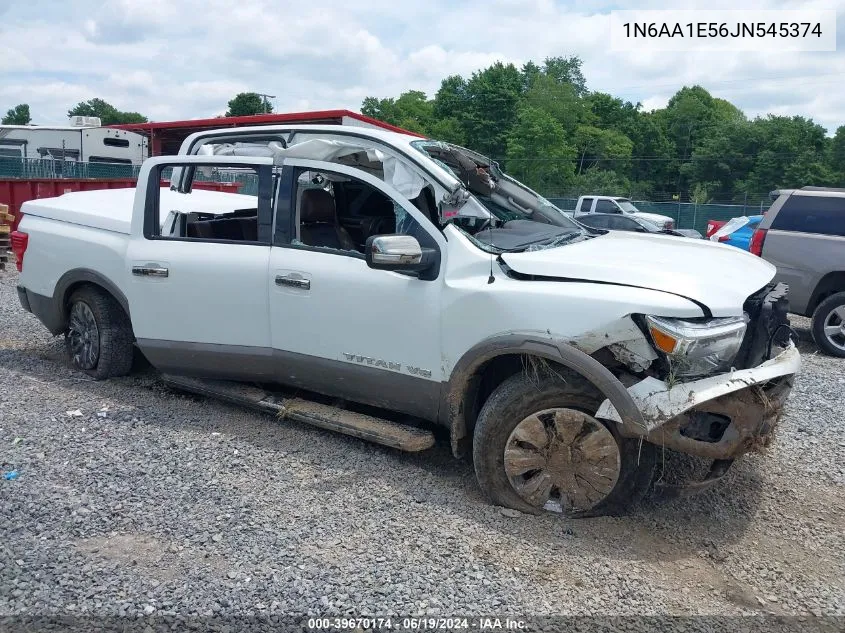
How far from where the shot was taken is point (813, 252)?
8.39m

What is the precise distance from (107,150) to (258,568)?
23.1 meters

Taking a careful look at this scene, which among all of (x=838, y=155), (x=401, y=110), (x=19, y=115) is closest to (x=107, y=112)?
(x=19, y=115)

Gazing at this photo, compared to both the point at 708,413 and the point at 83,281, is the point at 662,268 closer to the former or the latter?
the point at 708,413

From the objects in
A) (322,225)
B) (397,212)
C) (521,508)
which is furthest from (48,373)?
(521,508)

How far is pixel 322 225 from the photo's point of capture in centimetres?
497

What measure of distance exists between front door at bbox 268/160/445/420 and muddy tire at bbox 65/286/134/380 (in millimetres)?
1791

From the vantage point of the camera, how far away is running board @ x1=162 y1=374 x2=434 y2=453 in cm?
430

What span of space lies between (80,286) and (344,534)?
11.5 feet

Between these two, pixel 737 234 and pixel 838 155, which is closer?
pixel 737 234

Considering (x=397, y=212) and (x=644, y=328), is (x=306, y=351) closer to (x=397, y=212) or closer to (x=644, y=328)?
(x=397, y=212)

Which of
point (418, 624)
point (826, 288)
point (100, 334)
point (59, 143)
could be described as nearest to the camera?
point (418, 624)

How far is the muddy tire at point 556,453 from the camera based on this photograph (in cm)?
367

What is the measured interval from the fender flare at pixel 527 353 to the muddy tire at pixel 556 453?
0.48 feet

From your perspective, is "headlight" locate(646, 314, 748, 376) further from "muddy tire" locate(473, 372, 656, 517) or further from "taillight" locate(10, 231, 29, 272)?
"taillight" locate(10, 231, 29, 272)
